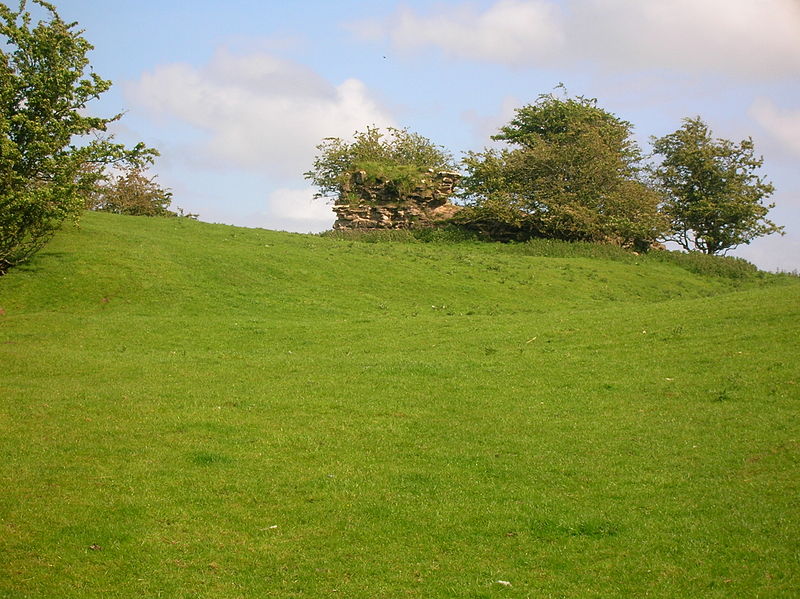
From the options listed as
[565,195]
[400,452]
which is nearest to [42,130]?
[400,452]

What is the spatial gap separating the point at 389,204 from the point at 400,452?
4675cm

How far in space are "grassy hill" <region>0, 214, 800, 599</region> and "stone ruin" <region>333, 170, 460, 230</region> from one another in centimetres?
2949

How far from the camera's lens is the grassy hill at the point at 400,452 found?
9336mm

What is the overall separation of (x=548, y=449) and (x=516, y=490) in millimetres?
2063

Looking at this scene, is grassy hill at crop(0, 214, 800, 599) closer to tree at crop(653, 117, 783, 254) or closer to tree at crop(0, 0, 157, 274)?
tree at crop(0, 0, 157, 274)

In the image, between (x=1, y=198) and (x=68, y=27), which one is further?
(x=68, y=27)

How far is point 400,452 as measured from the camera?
44.8 ft

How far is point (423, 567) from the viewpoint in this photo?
9484mm

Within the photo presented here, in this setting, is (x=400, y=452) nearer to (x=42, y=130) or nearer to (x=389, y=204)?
(x=42, y=130)

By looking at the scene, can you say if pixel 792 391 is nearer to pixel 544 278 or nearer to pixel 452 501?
pixel 452 501

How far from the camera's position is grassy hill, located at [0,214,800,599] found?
368 inches

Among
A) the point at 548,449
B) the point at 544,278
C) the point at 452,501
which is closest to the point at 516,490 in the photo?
the point at 452,501

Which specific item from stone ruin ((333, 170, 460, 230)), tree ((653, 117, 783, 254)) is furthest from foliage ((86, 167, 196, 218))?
tree ((653, 117, 783, 254))

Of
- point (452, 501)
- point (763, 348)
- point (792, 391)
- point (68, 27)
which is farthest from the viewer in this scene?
point (68, 27)
